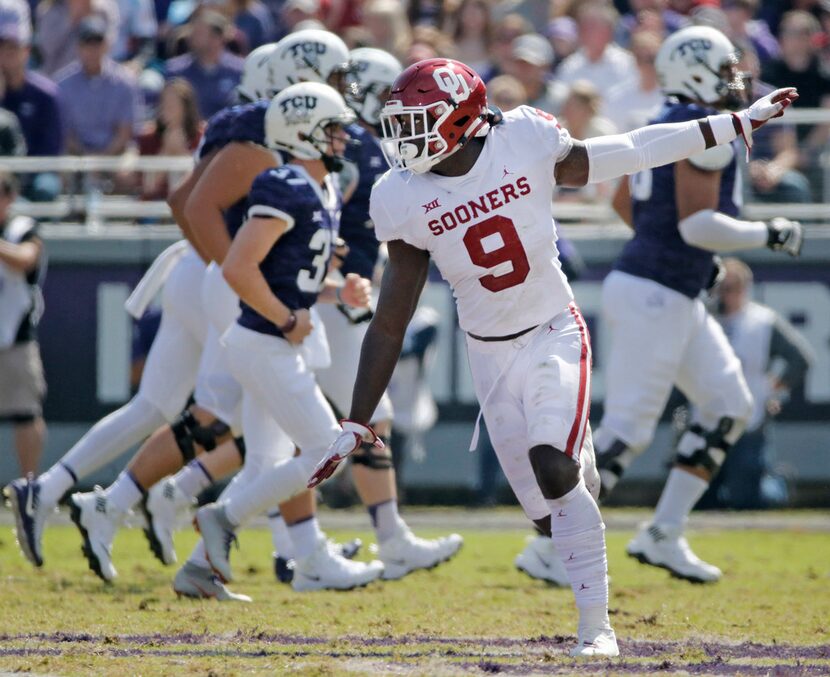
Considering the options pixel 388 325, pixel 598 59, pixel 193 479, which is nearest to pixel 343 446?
pixel 388 325

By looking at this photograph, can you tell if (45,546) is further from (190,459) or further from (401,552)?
(401,552)

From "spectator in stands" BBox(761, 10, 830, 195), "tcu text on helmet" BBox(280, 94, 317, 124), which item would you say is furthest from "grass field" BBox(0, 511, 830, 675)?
"spectator in stands" BBox(761, 10, 830, 195)

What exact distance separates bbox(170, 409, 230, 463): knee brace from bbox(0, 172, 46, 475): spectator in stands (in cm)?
293

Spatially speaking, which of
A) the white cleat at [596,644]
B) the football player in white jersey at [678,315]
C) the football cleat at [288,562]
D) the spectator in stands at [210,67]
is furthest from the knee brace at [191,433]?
the spectator in stands at [210,67]

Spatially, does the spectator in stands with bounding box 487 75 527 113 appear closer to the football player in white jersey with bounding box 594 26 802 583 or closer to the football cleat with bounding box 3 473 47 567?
the football player in white jersey with bounding box 594 26 802 583

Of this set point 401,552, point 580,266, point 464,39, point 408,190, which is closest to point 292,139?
point 408,190

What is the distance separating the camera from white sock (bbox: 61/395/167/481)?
7.69 metres

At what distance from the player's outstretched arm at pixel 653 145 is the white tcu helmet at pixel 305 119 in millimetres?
1489

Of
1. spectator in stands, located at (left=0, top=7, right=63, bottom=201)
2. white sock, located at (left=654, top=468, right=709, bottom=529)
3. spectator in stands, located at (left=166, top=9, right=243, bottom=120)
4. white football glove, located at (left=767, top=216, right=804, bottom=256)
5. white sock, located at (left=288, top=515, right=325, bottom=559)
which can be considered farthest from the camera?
spectator in stands, located at (left=166, top=9, right=243, bottom=120)

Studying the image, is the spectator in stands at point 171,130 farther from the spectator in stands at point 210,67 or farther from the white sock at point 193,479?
the white sock at point 193,479

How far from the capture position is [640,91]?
12000 mm

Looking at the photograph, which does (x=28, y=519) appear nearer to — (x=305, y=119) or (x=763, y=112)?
(x=305, y=119)

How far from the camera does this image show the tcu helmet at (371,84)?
799 cm

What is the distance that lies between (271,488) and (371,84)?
229cm
